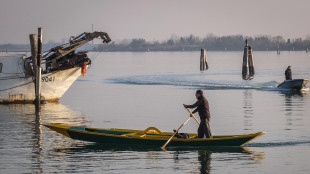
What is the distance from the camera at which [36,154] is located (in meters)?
25.9

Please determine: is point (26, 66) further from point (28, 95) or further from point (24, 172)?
point (24, 172)

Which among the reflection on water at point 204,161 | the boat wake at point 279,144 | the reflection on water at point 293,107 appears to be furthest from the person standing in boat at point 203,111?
the reflection on water at point 293,107

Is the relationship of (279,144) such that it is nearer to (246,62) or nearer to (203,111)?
(203,111)

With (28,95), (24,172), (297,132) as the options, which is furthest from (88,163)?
(28,95)

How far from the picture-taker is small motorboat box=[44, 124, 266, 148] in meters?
26.7

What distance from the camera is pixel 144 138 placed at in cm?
2712

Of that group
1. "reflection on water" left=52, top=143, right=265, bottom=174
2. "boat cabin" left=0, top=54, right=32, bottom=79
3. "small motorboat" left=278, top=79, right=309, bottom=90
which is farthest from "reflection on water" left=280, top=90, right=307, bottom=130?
"boat cabin" left=0, top=54, right=32, bottom=79

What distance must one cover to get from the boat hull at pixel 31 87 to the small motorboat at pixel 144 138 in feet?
52.9

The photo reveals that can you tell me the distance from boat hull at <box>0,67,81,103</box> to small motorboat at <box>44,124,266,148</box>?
16117mm

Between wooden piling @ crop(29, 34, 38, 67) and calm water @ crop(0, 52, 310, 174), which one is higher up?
wooden piling @ crop(29, 34, 38, 67)

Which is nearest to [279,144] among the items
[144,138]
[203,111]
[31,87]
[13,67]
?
[203,111]

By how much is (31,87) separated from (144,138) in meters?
18.6

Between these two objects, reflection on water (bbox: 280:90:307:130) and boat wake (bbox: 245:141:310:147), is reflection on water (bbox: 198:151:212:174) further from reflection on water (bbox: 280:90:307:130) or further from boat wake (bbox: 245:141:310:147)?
reflection on water (bbox: 280:90:307:130)

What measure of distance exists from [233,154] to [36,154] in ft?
22.9
